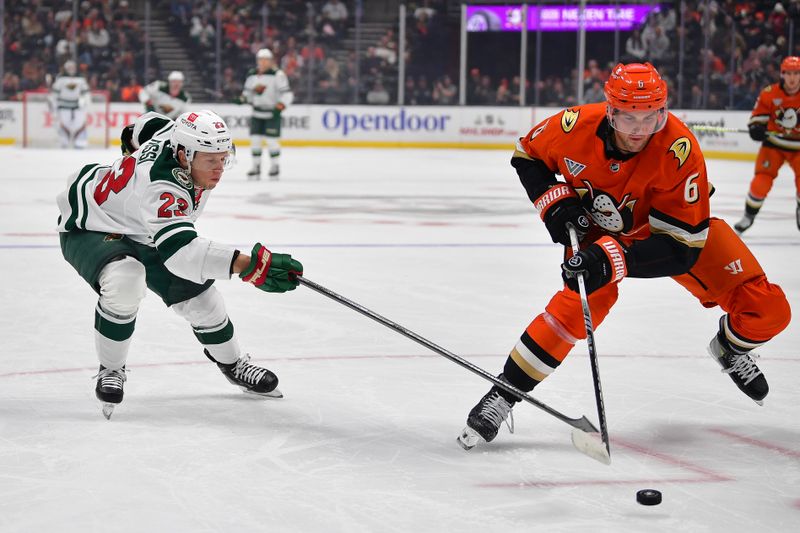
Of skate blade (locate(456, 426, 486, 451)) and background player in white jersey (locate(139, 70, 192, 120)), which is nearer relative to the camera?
skate blade (locate(456, 426, 486, 451))

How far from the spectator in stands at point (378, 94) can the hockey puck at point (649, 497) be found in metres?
14.8

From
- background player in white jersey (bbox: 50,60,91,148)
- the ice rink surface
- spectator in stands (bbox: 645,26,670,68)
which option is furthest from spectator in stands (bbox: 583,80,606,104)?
the ice rink surface

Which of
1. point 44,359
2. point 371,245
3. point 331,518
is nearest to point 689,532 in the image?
point 331,518

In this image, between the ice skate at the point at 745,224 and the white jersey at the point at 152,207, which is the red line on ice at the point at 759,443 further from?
the ice skate at the point at 745,224

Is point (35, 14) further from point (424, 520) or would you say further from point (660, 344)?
point (424, 520)

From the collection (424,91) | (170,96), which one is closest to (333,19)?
(424,91)

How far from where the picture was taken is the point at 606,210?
2775 millimetres

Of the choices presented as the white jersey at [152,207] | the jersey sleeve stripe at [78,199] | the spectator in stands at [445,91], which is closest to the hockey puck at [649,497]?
the white jersey at [152,207]

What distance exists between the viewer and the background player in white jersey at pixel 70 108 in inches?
612

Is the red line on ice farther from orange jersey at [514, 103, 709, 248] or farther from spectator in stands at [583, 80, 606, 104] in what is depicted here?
spectator in stands at [583, 80, 606, 104]

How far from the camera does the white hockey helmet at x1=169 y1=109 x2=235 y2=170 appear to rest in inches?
109

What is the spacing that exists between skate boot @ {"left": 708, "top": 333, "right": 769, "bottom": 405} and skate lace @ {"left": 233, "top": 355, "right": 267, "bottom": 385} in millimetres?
1277

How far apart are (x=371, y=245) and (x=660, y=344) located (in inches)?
109

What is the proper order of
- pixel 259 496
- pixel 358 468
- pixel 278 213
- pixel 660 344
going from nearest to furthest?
pixel 259 496 → pixel 358 468 → pixel 660 344 → pixel 278 213
